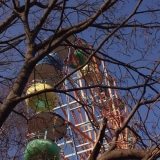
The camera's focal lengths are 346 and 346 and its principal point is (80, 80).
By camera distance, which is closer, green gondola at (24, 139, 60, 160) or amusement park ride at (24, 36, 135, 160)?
amusement park ride at (24, 36, 135, 160)

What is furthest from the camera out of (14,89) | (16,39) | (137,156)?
(16,39)

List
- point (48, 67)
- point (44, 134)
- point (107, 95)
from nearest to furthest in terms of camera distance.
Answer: point (48, 67) < point (44, 134) < point (107, 95)

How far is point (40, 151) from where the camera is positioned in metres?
6.98

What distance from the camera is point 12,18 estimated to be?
457cm

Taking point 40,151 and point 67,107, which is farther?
point 67,107

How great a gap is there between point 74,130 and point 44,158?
314cm

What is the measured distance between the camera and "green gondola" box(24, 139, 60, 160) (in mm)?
6617

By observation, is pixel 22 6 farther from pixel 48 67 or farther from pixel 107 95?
pixel 107 95

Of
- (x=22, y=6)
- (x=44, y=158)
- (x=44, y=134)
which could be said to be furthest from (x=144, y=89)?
(x=44, y=134)

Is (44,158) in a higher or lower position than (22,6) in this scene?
lower

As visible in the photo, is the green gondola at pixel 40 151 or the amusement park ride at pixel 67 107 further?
the green gondola at pixel 40 151

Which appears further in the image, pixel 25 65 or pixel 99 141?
pixel 25 65

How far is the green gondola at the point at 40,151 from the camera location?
6617 mm

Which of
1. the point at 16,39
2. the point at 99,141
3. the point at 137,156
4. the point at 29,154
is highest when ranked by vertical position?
the point at 16,39
